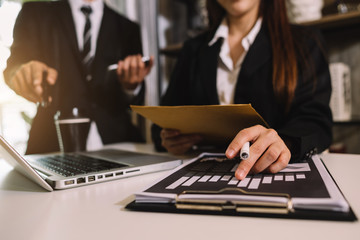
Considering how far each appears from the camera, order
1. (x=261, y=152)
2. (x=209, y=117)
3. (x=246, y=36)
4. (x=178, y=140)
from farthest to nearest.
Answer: (x=246, y=36)
(x=178, y=140)
(x=209, y=117)
(x=261, y=152)

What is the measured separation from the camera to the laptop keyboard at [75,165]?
0.60 meters

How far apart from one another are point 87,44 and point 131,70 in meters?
0.21

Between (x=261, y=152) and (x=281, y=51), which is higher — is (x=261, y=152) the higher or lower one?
the lower one

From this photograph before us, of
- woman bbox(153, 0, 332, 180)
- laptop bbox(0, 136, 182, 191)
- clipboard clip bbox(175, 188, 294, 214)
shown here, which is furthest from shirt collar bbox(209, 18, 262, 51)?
clipboard clip bbox(175, 188, 294, 214)

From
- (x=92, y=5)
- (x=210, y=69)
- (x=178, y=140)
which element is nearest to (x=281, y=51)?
(x=210, y=69)

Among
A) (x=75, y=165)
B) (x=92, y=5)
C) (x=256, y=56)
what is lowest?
(x=75, y=165)

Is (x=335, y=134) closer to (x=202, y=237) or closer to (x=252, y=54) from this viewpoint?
(x=252, y=54)

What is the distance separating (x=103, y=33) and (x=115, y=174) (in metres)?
0.87

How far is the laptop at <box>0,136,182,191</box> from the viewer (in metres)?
0.53

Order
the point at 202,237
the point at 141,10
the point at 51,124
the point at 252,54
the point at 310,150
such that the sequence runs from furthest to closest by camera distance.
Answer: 1. the point at 141,10
2. the point at 51,124
3. the point at 252,54
4. the point at 310,150
5. the point at 202,237

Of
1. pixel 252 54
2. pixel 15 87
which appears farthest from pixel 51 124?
pixel 252 54

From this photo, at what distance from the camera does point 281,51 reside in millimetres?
978

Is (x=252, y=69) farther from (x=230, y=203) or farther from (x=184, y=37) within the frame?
(x=184, y=37)

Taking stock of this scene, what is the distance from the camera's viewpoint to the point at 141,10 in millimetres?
1673
